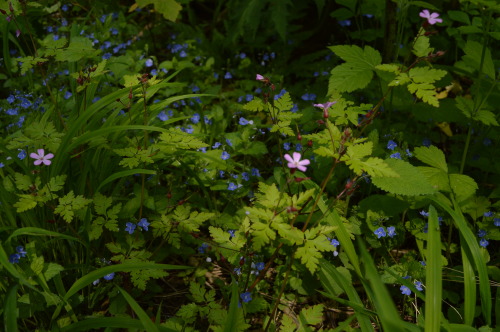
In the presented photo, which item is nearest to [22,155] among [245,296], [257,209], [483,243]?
[245,296]

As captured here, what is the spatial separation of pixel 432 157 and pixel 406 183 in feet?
1.44

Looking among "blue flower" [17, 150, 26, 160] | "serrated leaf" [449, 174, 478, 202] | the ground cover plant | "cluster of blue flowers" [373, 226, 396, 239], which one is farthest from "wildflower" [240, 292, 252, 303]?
"blue flower" [17, 150, 26, 160]

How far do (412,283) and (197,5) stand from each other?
3.85m

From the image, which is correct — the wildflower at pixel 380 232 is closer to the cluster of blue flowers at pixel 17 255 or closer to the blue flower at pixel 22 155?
the cluster of blue flowers at pixel 17 255

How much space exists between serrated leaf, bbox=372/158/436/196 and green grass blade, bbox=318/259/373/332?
0.44m

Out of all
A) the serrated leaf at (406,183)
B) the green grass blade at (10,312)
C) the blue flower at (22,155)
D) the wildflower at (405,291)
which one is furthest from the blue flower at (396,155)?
the blue flower at (22,155)

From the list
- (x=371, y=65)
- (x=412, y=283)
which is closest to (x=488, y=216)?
(x=412, y=283)

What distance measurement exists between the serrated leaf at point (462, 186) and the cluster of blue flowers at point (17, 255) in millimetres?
2106

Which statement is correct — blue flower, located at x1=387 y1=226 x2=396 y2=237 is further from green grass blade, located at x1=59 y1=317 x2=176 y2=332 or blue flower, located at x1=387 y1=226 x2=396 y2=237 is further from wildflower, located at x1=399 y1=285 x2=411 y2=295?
green grass blade, located at x1=59 y1=317 x2=176 y2=332

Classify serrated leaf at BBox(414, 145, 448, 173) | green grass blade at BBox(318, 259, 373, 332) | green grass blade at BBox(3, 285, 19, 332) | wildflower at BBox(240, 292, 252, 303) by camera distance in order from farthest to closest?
serrated leaf at BBox(414, 145, 448, 173)
wildflower at BBox(240, 292, 252, 303)
green grass blade at BBox(318, 259, 373, 332)
green grass blade at BBox(3, 285, 19, 332)

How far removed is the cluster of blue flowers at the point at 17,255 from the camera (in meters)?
1.84

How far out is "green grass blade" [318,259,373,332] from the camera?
1.68 meters

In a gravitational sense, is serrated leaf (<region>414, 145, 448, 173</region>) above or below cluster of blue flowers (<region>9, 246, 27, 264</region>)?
above

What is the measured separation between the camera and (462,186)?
2.15m
